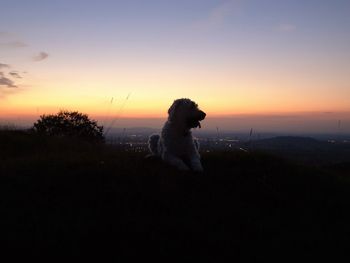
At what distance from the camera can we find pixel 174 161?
10094 millimetres

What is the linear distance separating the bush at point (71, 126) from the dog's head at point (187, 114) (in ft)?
26.1

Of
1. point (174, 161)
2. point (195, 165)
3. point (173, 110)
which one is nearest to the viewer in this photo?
point (195, 165)

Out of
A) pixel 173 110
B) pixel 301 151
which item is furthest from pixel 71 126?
pixel 301 151

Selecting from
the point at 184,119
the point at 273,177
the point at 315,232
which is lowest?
the point at 315,232

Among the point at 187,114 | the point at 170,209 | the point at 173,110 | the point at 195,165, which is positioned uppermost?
the point at 173,110

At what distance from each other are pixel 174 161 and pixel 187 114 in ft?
3.36

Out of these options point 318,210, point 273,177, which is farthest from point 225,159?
point 318,210

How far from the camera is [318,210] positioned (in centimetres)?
885

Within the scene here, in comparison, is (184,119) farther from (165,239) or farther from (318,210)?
(165,239)

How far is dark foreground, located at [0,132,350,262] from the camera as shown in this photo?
6.42 m

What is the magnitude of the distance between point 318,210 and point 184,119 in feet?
10.7

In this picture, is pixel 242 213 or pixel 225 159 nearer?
pixel 242 213

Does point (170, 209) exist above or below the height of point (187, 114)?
below

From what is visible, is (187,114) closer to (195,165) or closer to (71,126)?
(195,165)
